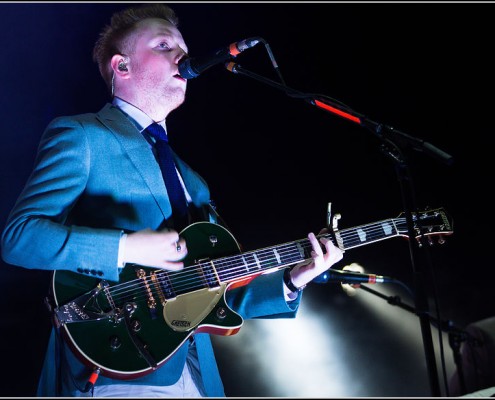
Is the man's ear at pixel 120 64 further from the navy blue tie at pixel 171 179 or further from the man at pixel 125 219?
the navy blue tie at pixel 171 179

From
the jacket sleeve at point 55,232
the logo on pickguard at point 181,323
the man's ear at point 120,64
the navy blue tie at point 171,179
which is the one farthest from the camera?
the man's ear at point 120,64

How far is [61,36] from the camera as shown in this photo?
3.37 m

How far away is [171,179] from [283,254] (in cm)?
68

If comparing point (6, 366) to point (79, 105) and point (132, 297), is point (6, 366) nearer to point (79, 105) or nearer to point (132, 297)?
point (132, 297)

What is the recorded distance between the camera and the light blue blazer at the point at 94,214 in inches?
69.3

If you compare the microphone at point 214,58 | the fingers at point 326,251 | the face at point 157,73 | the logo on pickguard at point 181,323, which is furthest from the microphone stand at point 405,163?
the logo on pickguard at point 181,323

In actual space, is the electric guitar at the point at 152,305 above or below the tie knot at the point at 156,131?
below

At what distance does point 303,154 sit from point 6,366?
9.36 feet

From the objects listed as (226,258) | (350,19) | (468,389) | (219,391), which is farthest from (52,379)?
(350,19)

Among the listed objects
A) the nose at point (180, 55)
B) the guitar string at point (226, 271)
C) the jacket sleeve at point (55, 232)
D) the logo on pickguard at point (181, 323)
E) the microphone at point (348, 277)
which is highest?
the nose at point (180, 55)

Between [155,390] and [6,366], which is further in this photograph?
[6,366]

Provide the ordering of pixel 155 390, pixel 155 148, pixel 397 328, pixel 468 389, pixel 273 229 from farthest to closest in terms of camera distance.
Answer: pixel 397 328
pixel 273 229
pixel 468 389
pixel 155 148
pixel 155 390

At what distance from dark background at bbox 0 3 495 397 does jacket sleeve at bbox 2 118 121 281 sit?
201 cm

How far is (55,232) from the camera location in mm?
Result: 1750
